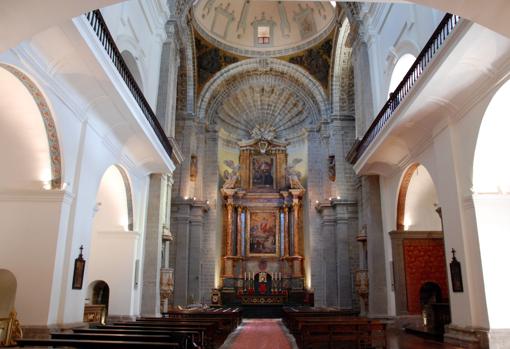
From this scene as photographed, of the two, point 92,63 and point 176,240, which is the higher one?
point 92,63

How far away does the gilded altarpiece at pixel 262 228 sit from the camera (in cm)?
2320

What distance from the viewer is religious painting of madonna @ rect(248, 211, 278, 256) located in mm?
24688

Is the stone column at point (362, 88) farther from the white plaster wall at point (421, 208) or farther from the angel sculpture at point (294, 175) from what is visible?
the angel sculpture at point (294, 175)

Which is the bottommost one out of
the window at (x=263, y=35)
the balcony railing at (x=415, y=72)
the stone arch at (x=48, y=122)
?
the stone arch at (x=48, y=122)

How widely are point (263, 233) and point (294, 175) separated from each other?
3592mm

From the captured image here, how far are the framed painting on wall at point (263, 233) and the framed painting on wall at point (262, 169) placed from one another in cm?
174

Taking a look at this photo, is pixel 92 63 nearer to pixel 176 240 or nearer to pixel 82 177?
pixel 82 177

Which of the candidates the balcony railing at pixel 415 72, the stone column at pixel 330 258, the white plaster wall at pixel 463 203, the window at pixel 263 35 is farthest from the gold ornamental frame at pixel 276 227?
the white plaster wall at pixel 463 203

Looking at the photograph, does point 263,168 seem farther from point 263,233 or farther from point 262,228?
point 263,233

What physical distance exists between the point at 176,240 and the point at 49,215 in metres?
11.6

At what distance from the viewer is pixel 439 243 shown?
12.4 metres

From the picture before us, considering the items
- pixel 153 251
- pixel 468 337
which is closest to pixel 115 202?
pixel 153 251

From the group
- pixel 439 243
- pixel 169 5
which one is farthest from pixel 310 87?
pixel 439 243

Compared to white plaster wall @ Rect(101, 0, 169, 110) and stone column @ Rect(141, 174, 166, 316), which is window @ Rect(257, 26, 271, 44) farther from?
stone column @ Rect(141, 174, 166, 316)
